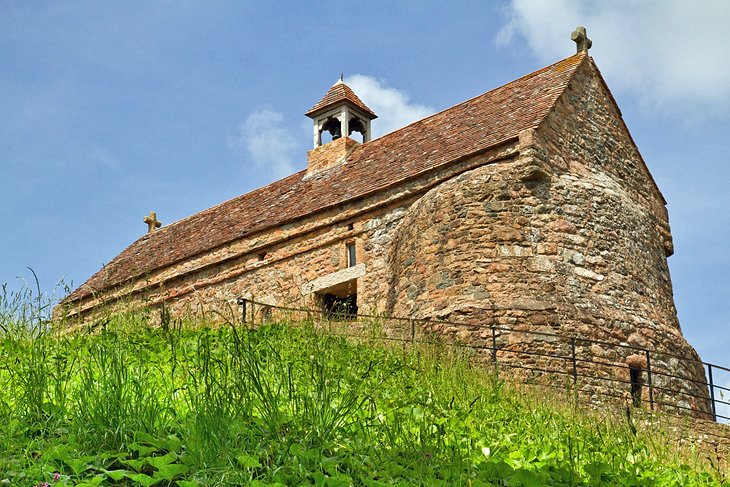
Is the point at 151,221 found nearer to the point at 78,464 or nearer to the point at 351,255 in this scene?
the point at 351,255

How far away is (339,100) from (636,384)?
497 inches

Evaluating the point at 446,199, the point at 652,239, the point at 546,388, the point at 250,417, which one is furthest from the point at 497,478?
the point at 652,239

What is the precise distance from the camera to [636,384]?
16.2 metres

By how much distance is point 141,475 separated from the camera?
5754 mm

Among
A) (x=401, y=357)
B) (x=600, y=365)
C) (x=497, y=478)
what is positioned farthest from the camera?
(x=600, y=365)

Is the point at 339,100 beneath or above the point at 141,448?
above

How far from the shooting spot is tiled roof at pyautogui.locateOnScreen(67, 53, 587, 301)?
19.2m

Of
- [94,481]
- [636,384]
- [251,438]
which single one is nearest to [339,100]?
[636,384]

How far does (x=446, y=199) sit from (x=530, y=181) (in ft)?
5.25

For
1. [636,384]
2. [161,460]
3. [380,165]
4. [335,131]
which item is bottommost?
[161,460]

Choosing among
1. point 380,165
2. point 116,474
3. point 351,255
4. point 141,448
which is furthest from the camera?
point 380,165

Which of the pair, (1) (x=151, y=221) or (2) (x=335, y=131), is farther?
(1) (x=151, y=221)

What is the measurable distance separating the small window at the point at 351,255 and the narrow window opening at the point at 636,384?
6398mm

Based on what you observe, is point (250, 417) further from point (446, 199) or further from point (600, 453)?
point (446, 199)
